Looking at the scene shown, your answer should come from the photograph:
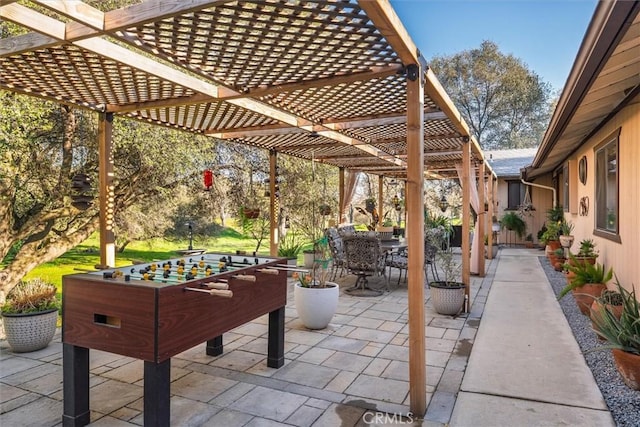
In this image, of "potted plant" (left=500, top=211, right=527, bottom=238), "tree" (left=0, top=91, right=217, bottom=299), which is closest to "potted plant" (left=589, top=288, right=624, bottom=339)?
"tree" (left=0, top=91, right=217, bottom=299)

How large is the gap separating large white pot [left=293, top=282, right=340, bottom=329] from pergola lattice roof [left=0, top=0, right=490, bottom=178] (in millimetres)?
2004

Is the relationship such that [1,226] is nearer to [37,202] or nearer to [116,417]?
[37,202]

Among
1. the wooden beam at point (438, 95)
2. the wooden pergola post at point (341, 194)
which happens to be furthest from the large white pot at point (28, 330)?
the wooden pergola post at point (341, 194)

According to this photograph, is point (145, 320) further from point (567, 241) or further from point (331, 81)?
point (567, 241)

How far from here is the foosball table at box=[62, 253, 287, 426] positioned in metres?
2.24

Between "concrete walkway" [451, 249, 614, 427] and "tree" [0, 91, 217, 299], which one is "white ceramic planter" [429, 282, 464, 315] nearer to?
"concrete walkway" [451, 249, 614, 427]

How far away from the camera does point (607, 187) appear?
525 centimetres

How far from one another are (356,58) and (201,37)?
1.05 meters

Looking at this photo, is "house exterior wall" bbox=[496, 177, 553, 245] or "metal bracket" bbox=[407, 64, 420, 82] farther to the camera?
"house exterior wall" bbox=[496, 177, 553, 245]

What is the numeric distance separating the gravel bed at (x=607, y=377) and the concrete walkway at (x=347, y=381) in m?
0.08

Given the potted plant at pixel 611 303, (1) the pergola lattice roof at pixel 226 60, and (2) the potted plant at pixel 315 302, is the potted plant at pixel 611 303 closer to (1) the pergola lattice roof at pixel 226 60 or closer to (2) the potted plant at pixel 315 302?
(1) the pergola lattice roof at pixel 226 60

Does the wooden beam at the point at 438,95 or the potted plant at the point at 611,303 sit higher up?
the wooden beam at the point at 438,95

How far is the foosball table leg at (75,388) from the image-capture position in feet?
7.89

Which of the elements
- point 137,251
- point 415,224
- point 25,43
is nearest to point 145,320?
point 415,224
